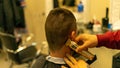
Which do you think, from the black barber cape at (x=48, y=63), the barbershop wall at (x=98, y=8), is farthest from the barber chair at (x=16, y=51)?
the black barber cape at (x=48, y=63)

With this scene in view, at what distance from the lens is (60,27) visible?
51.1 inches

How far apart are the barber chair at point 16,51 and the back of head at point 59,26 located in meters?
1.39

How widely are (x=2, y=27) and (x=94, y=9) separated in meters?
1.37

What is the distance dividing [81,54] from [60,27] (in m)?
0.21

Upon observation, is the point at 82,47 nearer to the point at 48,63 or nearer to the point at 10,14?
the point at 48,63

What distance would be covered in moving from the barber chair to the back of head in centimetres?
139

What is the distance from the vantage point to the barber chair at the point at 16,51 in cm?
268

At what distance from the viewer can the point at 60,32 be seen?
1306 millimetres

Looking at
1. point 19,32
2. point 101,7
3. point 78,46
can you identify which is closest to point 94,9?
point 101,7

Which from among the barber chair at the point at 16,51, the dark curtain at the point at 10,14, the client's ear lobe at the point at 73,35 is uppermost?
the client's ear lobe at the point at 73,35

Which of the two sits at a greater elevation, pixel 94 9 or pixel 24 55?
pixel 94 9

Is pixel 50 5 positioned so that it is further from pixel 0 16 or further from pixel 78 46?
pixel 78 46

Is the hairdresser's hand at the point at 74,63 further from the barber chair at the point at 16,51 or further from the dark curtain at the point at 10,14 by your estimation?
the dark curtain at the point at 10,14

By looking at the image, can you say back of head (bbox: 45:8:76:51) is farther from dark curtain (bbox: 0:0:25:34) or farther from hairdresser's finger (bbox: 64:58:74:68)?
dark curtain (bbox: 0:0:25:34)
